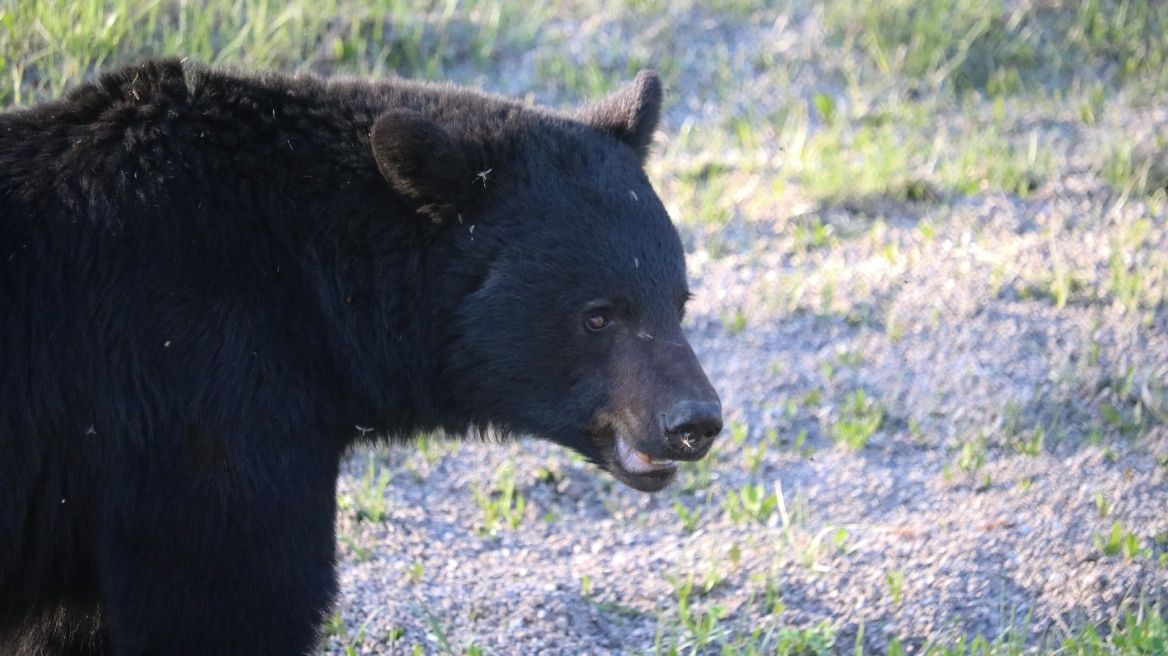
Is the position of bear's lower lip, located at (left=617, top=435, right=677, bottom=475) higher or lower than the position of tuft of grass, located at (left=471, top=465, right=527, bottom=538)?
higher

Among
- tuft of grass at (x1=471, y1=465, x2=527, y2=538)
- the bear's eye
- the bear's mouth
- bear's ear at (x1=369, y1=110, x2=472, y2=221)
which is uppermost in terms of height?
bear's ear at (x1=369, y1=110, x2=472, y2=221)

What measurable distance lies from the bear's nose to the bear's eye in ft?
1.00

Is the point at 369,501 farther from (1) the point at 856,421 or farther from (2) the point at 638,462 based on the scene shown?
(1) the point at 856,421

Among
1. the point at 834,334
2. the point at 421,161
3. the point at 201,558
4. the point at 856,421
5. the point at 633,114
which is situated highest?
the point at 421,161

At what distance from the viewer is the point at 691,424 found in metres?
3.29

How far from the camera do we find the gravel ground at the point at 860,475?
3.97 metres

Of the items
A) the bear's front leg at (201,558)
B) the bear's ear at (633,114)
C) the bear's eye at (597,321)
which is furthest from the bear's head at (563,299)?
the bear's front leg at (201,558)

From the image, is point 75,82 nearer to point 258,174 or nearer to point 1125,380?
point 258,174

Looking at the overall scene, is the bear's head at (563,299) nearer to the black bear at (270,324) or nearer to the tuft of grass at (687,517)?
the black bear at (270,324)

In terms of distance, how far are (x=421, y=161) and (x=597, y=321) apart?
66cm

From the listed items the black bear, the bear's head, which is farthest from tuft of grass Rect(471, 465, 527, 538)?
the bear's head

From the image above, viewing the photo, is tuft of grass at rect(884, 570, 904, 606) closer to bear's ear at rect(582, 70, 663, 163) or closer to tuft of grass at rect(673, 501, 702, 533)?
tuft of grass at rect(673, 501, 702, 533)

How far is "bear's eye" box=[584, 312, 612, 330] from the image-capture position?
134 inches

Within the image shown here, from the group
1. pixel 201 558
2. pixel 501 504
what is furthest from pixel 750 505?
pixel 201 558
